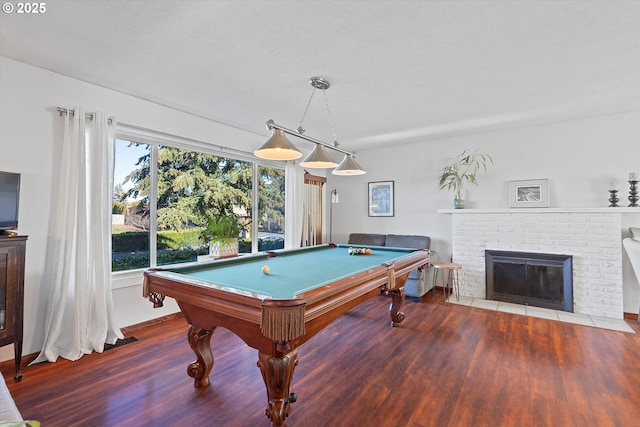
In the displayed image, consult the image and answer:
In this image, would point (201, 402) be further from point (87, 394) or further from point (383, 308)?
→ point (383, 308)

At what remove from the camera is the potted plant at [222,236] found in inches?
156

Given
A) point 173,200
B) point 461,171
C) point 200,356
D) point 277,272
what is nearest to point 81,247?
point 173,200

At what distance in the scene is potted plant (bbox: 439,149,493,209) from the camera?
470 centimetres

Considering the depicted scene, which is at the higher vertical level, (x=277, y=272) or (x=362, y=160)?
(x=362, y=160)

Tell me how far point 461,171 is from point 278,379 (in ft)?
14.4

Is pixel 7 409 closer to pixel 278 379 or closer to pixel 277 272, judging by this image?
pixel 278 379

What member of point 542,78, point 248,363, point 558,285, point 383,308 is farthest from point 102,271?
point 558,285

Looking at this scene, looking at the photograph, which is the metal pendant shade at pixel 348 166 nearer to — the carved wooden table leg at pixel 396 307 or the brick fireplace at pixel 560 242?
the carved wooden table leg at pixel 396 307

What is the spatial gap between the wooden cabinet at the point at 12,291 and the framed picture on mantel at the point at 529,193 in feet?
18.4

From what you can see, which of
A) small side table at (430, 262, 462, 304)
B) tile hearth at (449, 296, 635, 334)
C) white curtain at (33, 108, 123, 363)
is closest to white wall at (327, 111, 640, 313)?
small side table at (430, 262, 462, 304)

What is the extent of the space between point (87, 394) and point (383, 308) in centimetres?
320

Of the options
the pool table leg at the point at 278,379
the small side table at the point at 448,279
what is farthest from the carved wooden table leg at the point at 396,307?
the pool table leg at the point at 278,379

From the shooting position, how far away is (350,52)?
7.68 feet

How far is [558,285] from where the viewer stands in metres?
4.06
